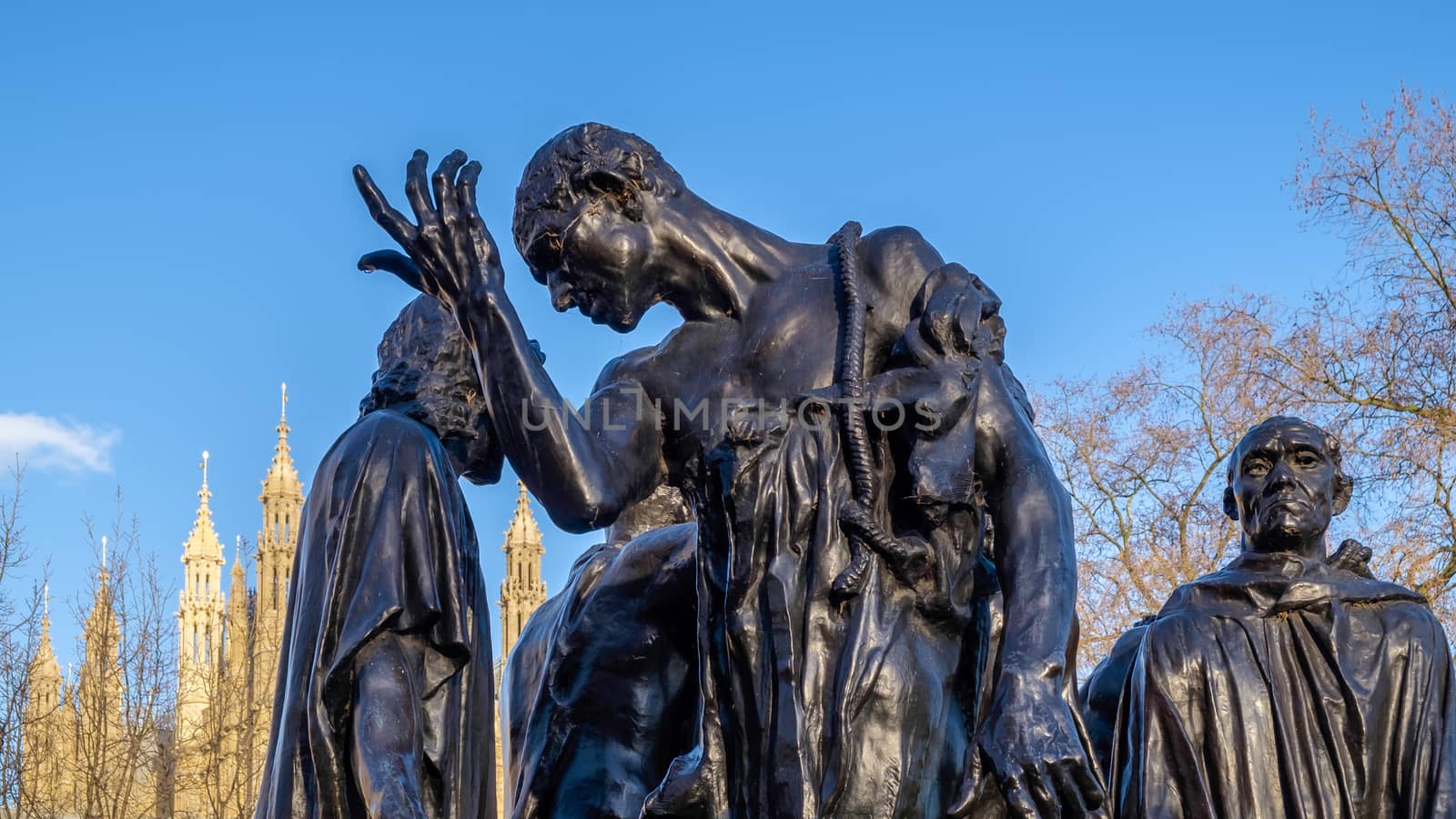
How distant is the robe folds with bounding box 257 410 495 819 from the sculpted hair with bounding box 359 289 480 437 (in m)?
0.16

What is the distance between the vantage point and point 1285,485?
6.21 meters

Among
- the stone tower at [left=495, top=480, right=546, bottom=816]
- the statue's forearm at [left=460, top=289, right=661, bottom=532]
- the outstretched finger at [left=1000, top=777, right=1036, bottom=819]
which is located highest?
the stone tower at [left=495, top=480, right=546, bottom=816]

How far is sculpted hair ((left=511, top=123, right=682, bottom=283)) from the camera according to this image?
5102 millimetres

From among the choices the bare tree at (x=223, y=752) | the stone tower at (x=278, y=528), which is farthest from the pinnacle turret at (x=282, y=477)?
the bare tree at (x=223, y=752)

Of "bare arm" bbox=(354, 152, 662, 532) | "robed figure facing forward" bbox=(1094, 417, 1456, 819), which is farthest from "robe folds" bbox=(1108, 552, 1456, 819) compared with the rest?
"bare arm" bbox=(354, 152, 662, 532)

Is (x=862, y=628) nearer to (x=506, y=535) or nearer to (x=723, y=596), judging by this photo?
(x=723, y=596)

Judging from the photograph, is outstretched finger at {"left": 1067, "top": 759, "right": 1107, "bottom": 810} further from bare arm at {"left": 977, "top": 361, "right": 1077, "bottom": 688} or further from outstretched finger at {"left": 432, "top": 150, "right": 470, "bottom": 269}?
outstretched finger at {"left": 432, "top": 150, "right": 470, "bottom": 269}

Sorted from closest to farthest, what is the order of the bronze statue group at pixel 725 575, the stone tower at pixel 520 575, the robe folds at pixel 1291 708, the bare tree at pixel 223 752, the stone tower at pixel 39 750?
the bronze statue group at pixel 725 575
the robe folds at pixel 1291 708
the stone tower at pixel 39 750
the bare tree at pixel 223 752
the stone tower at pixel 520 575

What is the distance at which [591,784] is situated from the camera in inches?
206

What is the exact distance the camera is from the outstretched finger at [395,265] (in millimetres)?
5184

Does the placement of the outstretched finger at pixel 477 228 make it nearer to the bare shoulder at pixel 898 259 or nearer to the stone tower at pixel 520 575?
the bare shoulder at pixel 898 259

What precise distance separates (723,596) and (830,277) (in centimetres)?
88

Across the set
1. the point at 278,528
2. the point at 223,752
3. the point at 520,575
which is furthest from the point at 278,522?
the point at 223,752

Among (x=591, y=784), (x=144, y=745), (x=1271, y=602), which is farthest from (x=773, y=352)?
(x=144, y=745)
